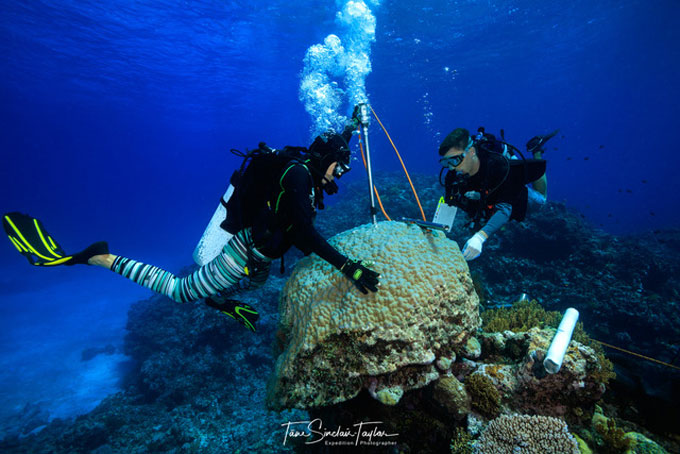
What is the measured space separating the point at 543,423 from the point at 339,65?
32633 mm

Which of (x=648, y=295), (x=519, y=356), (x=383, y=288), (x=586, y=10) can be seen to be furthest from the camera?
(x=586, y=10)

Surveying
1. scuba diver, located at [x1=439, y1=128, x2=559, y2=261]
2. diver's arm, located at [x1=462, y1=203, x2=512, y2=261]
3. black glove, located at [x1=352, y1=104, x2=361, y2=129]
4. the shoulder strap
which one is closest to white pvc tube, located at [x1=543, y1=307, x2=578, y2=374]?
diver's arm, located at [x1=462, y1=203, x2=512, y2=261]

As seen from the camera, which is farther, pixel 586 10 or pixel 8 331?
pixel 586 10

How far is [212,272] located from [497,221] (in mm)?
4227

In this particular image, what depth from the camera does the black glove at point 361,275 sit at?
2566mm

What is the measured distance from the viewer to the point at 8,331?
1661 centimetres

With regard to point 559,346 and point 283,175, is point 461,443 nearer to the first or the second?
point 559,346

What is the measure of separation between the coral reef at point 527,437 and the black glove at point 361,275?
1616 millimetres

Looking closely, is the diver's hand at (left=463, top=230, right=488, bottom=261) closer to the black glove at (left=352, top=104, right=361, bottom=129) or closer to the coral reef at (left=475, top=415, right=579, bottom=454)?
the coral reef at (left=475, top=415, right=579, bottom=454)

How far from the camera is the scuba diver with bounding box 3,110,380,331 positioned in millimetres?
2646

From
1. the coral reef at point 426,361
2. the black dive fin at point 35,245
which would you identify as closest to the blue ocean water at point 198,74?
the coral reef at point 426,361

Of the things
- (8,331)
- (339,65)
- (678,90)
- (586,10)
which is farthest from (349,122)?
(678,90)

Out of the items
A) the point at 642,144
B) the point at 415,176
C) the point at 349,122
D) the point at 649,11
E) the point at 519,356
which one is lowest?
the point at 519,356

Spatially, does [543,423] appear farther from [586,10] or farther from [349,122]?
[586,10]
